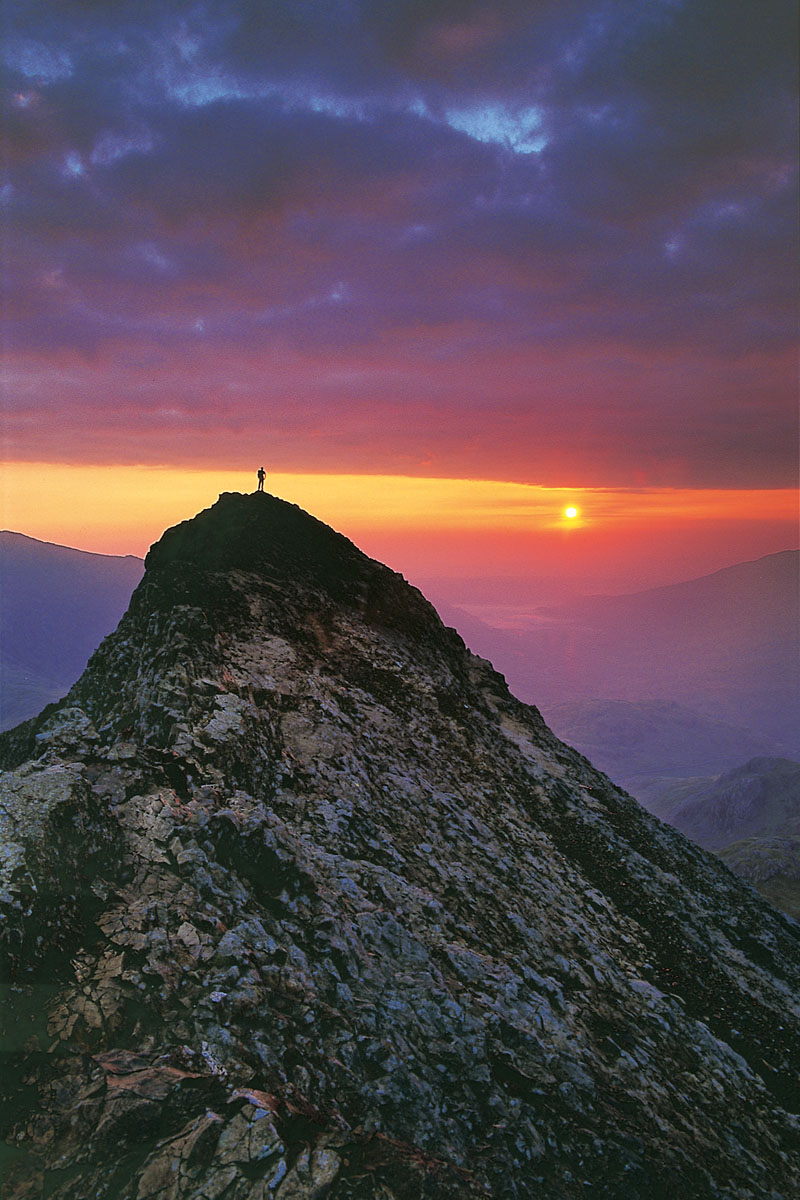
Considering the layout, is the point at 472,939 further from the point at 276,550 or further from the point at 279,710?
the point at 276,550

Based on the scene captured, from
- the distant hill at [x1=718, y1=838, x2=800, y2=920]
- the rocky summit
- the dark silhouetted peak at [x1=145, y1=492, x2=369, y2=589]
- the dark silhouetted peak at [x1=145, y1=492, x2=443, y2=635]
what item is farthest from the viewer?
the distant hill at [x1=718, y1=838, x2=800, y2=920]

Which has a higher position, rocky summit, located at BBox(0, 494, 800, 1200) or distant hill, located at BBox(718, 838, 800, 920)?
rocky summit, located at BBox(0, 494, 800, 1200)

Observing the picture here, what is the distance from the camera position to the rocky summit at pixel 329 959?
13336mm

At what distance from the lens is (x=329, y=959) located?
65.6 feet

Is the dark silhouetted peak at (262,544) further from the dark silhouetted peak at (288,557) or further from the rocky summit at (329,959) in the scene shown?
the rocky summit at (329,959)

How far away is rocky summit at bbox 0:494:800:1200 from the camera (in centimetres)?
1334

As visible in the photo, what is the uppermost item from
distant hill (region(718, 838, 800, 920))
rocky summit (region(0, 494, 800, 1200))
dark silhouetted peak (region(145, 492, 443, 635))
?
dark silhouetted peak (region(145, 492, 443, 635))

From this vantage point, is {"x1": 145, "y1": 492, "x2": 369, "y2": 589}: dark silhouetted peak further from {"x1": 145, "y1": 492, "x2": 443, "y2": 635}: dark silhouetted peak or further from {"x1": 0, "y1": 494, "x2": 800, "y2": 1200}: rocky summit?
{"x1": 0, "y1": 494, "x2": 800, "y2": 1200}: rocky summit

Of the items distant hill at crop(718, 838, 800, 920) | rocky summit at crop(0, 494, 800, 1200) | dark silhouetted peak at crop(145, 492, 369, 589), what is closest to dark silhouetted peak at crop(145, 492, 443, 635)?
dark silhouetted peak at crop(145, 492, 369, 589)

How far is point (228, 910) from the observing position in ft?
62.9

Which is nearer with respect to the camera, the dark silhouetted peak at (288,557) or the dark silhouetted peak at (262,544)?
the dark silhouetted peak at (288,557)

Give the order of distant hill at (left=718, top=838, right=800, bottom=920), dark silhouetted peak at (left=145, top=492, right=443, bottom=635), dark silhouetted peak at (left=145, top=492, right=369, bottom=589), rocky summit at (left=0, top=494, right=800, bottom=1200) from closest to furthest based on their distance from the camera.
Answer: rocky summit at (left=0, top=494, right=800, bottom=1200) < dark silhouetted peak at (left=145, top=492, right=443, bottom=635) < dark silhouetted peak at (left=145, top=492, right=369, bottom=589) < distant hill at (left=718, top=838, right=800, bottom=920)

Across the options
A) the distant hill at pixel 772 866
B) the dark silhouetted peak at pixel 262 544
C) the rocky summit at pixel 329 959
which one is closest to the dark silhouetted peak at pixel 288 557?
the dark silhouetted peak at pixel 262 544

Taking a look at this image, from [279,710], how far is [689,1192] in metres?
23.7
